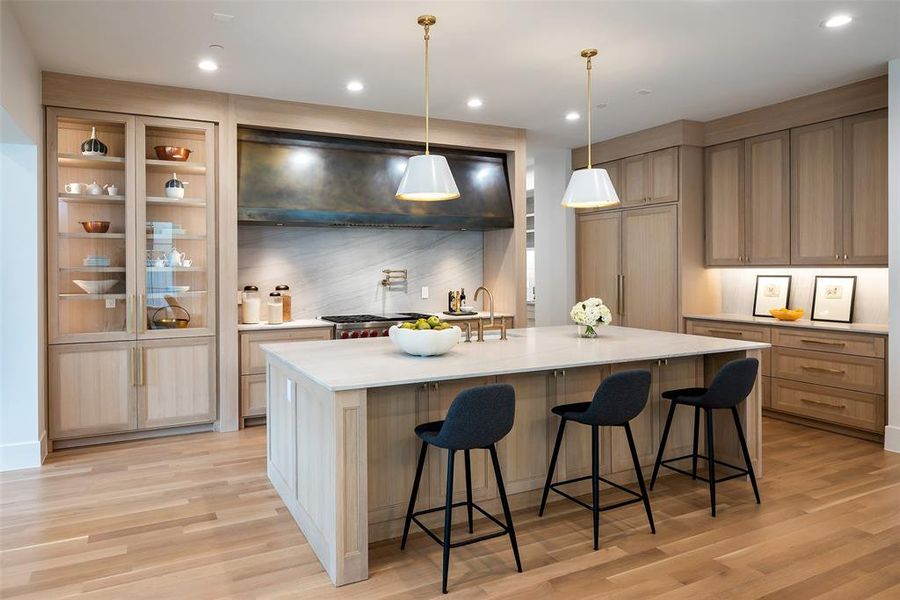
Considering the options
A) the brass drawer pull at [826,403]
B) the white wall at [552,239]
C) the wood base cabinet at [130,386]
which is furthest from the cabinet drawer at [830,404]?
the wood base cabinet at [130,386]

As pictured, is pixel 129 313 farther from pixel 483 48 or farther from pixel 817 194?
pixel 817 194

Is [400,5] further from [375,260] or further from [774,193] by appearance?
[774,193]

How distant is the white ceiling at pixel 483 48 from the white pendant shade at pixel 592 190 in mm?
875

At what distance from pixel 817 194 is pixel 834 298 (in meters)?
0.89

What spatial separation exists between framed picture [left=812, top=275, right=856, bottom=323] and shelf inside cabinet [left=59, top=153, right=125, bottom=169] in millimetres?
5787

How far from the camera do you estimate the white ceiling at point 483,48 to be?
11.3ft

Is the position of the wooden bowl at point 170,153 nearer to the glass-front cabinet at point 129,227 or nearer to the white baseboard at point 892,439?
the glass-front cabinet at point 129,227

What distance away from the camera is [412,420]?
3023mm

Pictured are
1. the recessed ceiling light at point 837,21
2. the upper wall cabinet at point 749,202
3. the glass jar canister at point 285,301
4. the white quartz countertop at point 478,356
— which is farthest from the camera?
the glass jar canister at point 285,301

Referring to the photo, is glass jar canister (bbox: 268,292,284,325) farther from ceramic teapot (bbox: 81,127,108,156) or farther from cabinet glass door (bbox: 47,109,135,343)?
ceramic teapot (bbox: 81,127,108,156)

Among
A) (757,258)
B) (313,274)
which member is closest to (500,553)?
(313,274)

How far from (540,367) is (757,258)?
3.60 m

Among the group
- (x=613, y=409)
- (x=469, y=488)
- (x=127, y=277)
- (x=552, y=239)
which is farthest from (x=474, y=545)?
(x=552, y=239)

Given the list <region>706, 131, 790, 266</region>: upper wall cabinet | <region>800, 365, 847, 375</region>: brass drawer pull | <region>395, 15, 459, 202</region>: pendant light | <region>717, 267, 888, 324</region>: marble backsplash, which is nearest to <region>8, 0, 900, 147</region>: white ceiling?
<region>706, 131, 790, 266</region>: upper wall cabinet
